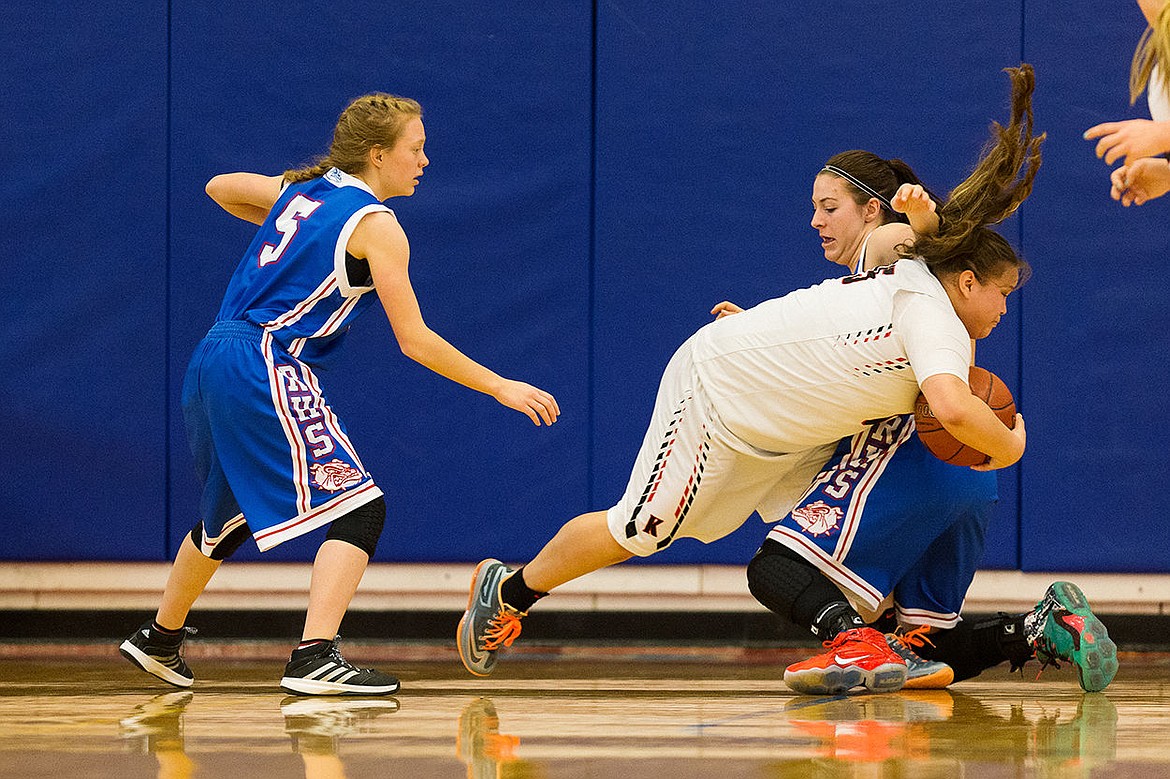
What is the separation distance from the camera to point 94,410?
4625mm

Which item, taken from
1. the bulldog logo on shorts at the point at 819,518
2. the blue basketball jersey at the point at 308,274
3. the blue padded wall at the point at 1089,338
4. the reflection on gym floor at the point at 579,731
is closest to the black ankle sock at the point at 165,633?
the reflection on gym floor at the point at 579,731

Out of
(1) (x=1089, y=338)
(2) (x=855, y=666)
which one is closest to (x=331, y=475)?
(2) (x=855, y=666)

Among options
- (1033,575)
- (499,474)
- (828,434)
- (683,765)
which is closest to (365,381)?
(499,474)

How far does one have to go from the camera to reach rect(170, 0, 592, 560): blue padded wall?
15.2 feet

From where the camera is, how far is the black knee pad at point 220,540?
10.8ft

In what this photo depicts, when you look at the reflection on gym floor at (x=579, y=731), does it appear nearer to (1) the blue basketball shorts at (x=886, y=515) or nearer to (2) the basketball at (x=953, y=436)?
(1) the blue basketball shorts at (x=886, y=515)

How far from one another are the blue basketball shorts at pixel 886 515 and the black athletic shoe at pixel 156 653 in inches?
57.3

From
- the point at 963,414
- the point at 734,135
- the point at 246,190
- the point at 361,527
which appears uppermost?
the point at 734,135

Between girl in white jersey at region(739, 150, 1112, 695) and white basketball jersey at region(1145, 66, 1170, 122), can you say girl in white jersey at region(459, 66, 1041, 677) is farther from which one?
white basketball jersey at region(1145, 66, 1170, 122)

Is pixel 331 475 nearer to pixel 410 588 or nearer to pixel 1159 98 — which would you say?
pixel 410 588

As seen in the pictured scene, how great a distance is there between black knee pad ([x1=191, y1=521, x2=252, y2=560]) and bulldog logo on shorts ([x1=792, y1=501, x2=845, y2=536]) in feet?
4.17

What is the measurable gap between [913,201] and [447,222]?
198cm

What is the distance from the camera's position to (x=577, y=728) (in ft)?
8.38

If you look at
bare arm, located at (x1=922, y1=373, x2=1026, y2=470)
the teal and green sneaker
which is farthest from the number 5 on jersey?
the teal and green sneaker
